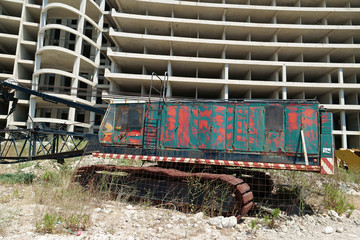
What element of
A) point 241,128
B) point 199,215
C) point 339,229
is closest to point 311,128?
point 241,128

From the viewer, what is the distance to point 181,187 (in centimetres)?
705

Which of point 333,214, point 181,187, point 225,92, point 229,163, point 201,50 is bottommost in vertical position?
point 333,214

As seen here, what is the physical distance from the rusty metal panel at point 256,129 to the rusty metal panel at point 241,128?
0.13 m

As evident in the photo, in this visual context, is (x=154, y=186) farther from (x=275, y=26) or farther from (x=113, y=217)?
(x=275, y=26)

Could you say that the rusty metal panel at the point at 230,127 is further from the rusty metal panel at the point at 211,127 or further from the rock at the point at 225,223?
the rock at the point at 225,223

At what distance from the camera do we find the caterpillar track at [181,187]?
6.33 metres

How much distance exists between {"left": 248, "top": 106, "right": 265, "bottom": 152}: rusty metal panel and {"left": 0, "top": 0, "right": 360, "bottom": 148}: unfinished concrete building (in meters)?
18.7

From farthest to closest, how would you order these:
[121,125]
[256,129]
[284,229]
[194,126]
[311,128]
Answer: [121,125] → [194,126] → [256,129] → [311,128] → [284,229]

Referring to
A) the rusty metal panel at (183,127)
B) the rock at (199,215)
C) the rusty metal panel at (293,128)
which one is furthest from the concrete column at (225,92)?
the rock at (199,215)

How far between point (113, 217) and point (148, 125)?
3.57m

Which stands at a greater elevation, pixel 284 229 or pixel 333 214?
pixel 333 214

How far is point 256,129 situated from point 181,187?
3.17 m

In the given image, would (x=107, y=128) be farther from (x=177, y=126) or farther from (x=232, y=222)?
(x=232, y=222)

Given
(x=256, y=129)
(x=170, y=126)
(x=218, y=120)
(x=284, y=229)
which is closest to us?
(x=284, y=229)
